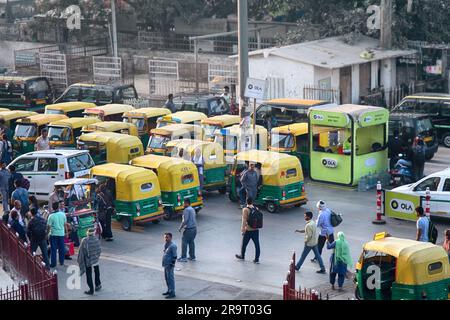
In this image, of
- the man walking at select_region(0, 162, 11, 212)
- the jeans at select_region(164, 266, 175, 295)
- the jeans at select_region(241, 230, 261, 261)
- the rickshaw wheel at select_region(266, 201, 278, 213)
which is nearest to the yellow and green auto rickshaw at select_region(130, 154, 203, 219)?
the rickshaw wheel at select_region(266, 201, 278, 213)

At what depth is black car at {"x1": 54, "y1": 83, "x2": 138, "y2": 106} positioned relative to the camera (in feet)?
126

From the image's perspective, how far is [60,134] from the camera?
31484 millimetres

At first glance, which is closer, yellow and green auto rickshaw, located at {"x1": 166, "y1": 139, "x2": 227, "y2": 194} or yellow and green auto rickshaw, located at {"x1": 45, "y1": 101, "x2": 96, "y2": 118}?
yellow and green auto rickshaw, located at {"x1": 166, "y1": 139, "x2": 227, "y2": 194}

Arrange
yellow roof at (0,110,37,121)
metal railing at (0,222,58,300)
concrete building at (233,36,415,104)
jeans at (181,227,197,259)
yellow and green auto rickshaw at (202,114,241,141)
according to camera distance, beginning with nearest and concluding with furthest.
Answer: metal railing at (0,222,58,300) < jeans at (181,227,197,259) < yellow and green auto rickshaw at (202,114,241,141) < yellow roof at (0,110,37,121) < concrete building at (233,36,415,104)

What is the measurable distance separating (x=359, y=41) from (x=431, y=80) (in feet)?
11.1

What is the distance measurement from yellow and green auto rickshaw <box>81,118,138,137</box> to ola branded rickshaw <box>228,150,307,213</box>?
578 cm

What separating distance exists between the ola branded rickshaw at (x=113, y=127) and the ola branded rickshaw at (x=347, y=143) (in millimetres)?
6066

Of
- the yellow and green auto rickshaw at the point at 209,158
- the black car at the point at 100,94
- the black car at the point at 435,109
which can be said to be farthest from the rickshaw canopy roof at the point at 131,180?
the black car at the point at 100,94

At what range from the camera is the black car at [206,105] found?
36.1 meters

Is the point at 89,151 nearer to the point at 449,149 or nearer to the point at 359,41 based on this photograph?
the point at 449,149

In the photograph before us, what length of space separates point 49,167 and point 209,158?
14.4 feet

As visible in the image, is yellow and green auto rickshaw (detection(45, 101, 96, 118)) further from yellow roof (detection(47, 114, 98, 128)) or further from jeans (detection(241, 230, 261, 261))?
jeans (detection(241, 230, 261, 261))

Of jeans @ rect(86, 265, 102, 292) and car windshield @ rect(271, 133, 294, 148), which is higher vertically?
car windshield @ rect(271, 133, 294, 148)
